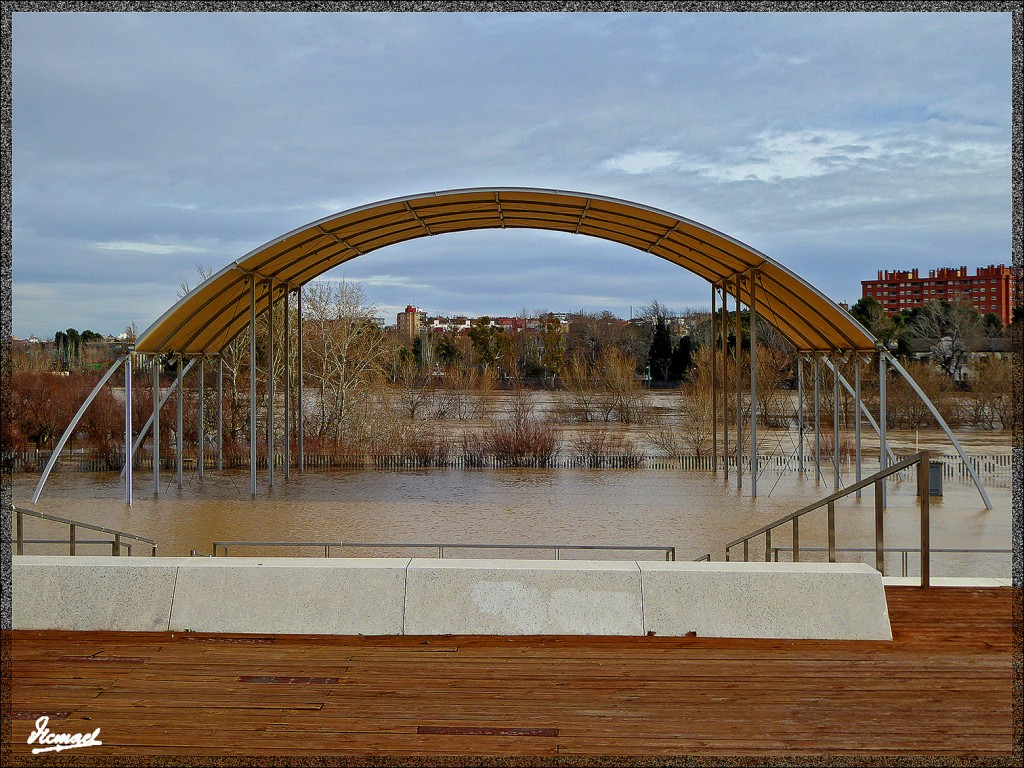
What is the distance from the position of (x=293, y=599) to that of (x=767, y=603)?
2.61 m

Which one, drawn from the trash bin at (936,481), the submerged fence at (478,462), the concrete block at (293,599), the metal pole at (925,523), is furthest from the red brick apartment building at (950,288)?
the concrete block at (293,599)

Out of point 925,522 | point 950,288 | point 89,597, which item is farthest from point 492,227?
point 950,288

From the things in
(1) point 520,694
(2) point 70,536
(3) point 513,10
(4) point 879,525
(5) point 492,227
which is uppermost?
(5) point 492,227

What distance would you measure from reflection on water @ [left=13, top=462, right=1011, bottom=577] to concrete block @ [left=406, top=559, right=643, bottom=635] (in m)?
6.20

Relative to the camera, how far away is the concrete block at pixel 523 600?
4895 millimetres

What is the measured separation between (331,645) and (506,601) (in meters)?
0.97

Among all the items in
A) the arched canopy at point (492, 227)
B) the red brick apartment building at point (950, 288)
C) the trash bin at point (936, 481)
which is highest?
the red brick apartment building at point (950, 288)

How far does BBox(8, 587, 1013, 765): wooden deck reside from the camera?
3.61m

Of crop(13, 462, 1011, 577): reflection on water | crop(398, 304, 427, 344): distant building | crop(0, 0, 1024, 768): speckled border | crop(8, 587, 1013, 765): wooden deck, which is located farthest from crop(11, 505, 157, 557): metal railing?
crop(398, 304, 427, 344): distant building

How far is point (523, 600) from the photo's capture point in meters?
4.93

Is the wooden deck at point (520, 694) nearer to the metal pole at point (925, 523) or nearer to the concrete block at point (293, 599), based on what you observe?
the concrete block at point (293, 599)

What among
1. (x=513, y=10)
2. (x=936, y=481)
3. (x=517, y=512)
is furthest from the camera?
(x=936, y=481)

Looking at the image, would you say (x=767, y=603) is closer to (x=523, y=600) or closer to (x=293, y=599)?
(x=523, y=600)

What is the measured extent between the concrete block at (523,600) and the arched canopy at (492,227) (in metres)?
9.99
